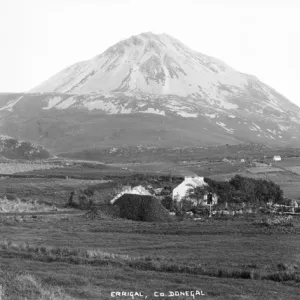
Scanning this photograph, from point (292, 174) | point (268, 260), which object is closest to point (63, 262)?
point (268, 260)

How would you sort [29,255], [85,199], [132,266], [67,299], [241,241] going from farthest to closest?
1. [85,199]
2. [241,241]
3. [29,255]
4. [132,266]
5. [67,299]

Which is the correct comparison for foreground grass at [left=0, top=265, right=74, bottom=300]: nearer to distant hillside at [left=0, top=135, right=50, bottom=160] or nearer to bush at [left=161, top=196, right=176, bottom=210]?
bush at [left=161, top=196, right=176, bottom=210]

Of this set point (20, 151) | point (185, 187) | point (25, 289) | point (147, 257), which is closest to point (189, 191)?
point (185, 187)

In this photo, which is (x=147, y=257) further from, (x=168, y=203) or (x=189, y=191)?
(x=189, y=191)

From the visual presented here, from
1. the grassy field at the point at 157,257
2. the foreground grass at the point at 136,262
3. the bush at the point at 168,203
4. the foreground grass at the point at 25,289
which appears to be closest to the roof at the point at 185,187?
the bush at the point at 168,203

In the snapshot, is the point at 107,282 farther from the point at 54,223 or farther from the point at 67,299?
the point at 54,223

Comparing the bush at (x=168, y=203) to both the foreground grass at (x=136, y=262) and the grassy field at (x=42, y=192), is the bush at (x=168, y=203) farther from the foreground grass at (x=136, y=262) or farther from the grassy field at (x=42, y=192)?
the foreground grass at (x=136, y=262)
